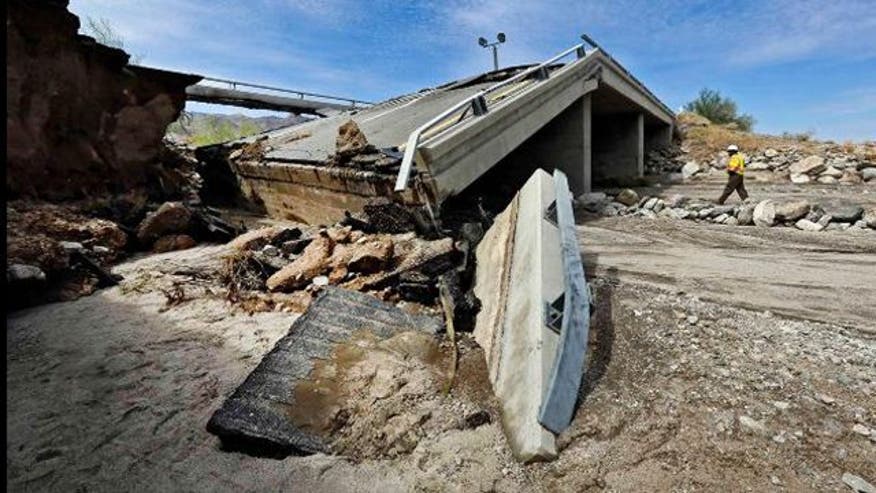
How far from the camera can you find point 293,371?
3.15m

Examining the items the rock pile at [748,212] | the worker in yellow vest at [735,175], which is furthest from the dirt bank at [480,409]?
the worker in yellow vest at [735,175]

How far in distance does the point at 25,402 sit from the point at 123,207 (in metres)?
6.08

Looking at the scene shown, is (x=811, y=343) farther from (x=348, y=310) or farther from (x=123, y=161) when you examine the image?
(x=123, y=161)

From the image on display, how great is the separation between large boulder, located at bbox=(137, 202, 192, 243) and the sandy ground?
248cm

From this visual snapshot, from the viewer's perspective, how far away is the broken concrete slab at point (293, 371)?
8.40 ft

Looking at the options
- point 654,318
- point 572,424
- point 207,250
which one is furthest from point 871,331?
point 207,250

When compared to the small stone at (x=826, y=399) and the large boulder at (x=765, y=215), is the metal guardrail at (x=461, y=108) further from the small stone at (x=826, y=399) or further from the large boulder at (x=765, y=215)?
the large boulder at (x=765, y=215)

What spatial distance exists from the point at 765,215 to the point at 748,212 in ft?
1.14

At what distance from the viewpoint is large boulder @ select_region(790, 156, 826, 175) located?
14.0 meters

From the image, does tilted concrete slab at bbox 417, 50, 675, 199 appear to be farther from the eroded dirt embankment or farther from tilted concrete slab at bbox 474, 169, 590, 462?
the eroded dirt embankment

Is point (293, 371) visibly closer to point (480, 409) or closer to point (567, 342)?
point (480, 409)

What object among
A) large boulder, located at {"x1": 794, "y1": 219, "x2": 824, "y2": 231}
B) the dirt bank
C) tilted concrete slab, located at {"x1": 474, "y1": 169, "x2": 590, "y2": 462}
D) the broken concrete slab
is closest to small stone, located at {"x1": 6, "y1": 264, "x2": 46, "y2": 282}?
the dirt bank

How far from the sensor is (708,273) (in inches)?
216

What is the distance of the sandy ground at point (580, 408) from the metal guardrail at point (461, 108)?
7.11 ft
